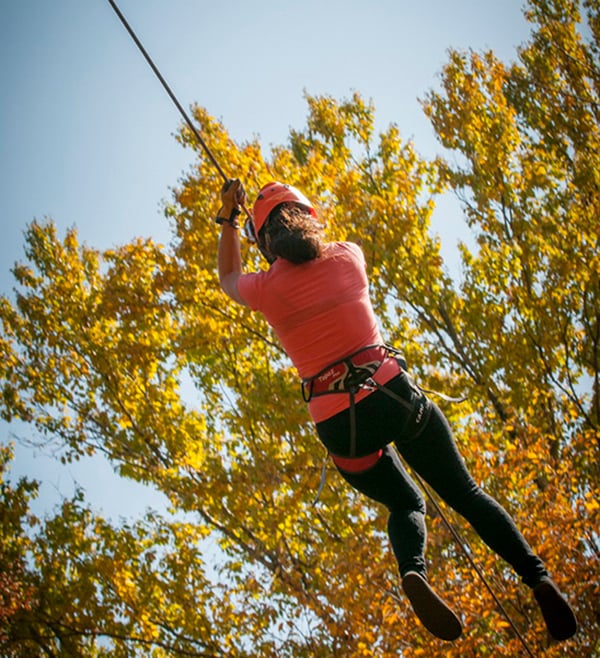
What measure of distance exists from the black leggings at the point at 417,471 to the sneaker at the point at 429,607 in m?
0.12

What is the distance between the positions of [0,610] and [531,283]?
9.23 meters

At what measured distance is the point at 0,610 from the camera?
899 cm

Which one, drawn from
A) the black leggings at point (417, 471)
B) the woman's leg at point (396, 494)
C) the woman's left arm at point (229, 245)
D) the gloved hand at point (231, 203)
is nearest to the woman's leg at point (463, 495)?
the black leggings at point (417, 471)

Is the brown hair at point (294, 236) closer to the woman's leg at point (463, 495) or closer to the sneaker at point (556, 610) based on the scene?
the woman's leg at point (463, 495)

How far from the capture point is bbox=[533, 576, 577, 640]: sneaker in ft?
7.88

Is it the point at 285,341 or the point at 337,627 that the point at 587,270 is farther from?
the point at 285,341

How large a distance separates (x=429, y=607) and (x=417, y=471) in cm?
54

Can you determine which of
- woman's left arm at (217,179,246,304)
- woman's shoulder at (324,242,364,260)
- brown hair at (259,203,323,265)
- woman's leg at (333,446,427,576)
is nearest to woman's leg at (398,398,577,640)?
woman's leg at (333,446,427,576)

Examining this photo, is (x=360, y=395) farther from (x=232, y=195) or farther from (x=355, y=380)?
(x=232, y=195)

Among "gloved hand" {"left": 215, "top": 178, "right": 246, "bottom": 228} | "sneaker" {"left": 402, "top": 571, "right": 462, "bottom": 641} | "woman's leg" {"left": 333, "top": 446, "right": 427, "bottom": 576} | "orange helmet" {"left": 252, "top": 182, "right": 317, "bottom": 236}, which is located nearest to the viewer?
"sneaker" {"left": 402, "top": 571, "right": 462, "bottom": 641}

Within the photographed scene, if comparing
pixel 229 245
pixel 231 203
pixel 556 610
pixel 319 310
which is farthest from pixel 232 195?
pixel 556 610

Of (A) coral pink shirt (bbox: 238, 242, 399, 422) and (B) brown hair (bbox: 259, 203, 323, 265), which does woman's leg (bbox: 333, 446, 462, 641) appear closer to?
(A) coral pink shirt (bbox: 238, 242, 399, 422)

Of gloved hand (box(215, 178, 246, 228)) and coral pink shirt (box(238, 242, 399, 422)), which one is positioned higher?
gloved hand (box(215, 178, 246, 228))

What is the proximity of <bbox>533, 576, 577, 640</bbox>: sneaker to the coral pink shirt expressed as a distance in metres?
1.04
